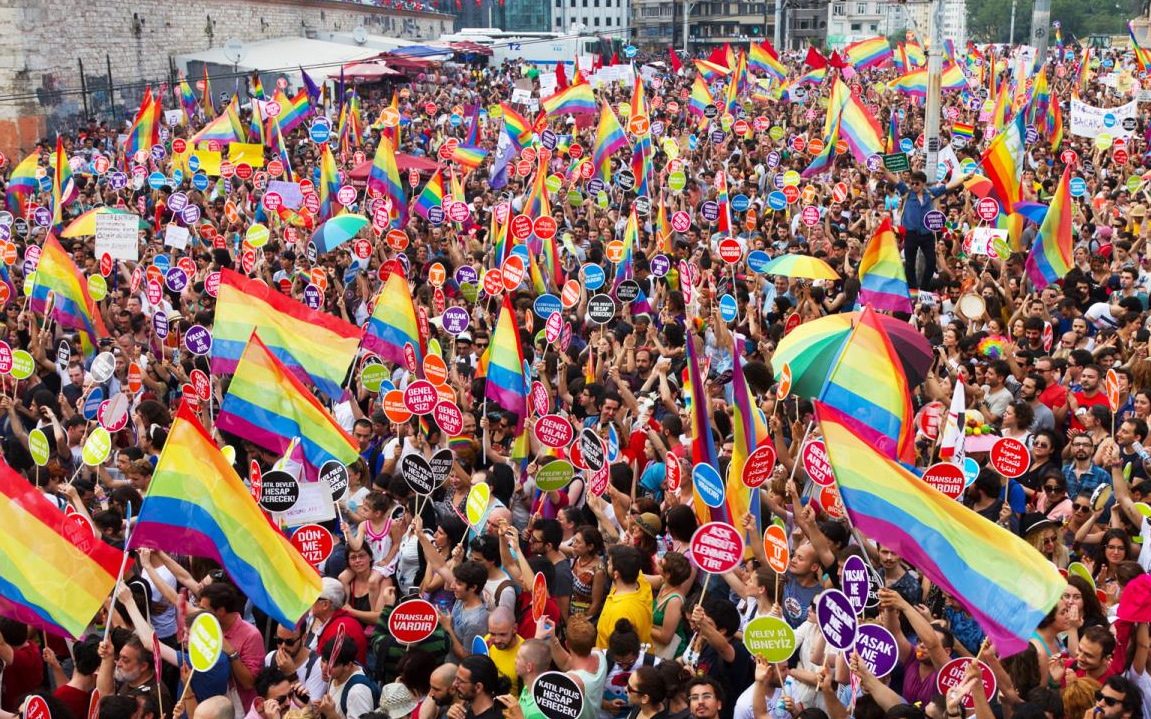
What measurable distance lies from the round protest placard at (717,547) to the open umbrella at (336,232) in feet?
29.3

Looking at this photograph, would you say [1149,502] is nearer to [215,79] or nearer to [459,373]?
[459,373]

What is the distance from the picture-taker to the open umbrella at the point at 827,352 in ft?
27.6

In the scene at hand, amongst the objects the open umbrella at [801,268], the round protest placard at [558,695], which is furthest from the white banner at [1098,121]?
the round protest placard at [558,695]

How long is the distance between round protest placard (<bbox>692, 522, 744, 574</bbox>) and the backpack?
4.78 feet

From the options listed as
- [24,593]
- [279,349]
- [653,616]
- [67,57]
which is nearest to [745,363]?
[279,349]

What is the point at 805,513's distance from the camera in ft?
19.9

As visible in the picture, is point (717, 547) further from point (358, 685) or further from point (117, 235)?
point (117, 235)

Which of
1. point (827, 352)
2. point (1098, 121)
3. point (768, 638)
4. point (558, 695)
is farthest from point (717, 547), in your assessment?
point (1098, 121)

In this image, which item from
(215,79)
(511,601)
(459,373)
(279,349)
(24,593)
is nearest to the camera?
(24,593)

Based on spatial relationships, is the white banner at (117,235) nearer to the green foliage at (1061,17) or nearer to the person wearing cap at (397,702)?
the person wearing cap at (397,702)

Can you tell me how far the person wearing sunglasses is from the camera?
A: 5609 mm

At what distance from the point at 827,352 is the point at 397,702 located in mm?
4142

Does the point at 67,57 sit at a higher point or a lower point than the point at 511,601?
higher

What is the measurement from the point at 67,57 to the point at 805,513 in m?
33.5
